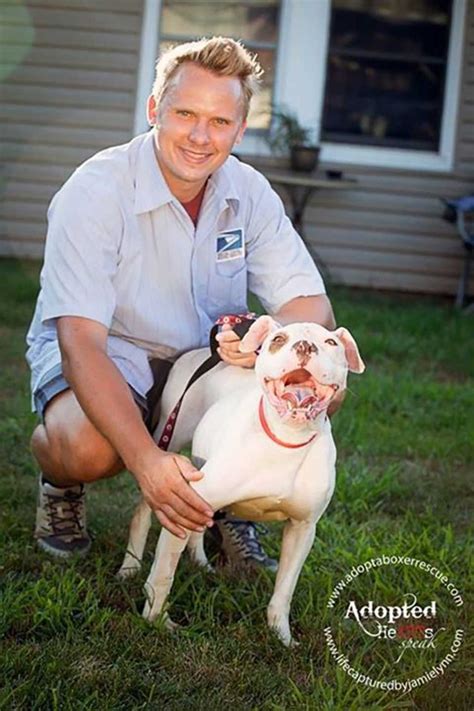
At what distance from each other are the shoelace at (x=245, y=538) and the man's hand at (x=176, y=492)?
757 millimetres

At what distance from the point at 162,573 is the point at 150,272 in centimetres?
82

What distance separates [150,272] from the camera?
10.2ft

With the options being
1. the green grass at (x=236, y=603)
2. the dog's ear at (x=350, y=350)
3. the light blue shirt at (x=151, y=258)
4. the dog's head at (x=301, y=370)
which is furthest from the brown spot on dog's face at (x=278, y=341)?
the green grass at (x=236, y=603)

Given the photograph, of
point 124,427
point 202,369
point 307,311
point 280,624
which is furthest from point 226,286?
point 280,624

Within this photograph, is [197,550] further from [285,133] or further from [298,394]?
[285,133]

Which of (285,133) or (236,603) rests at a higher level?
(285,133)

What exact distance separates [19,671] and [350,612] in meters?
0.85

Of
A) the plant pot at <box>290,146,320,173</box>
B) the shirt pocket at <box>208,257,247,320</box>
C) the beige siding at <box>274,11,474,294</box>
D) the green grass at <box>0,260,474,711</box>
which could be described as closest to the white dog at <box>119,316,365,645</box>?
the green grass at <box>0,260,474,711</box>

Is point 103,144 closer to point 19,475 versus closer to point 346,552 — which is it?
point 19,475

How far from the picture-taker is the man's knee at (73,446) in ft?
9.66

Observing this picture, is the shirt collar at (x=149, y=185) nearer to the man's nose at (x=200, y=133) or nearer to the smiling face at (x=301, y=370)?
the man's nose at (x=200, y=133)

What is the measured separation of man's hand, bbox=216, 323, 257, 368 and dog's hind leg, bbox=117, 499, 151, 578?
50 cm

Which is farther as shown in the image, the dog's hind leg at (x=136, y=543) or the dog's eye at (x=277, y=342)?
the dog's hind leg at (x=136, y=543)

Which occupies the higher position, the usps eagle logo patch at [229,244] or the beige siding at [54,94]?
the beige siding at [54,94]
